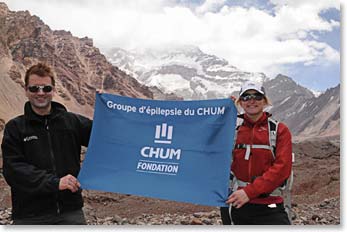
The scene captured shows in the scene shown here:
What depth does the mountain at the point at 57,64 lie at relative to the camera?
813 inches

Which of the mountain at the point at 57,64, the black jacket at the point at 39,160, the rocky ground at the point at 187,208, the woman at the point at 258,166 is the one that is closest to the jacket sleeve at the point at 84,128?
the black jacket at the point at 39,160

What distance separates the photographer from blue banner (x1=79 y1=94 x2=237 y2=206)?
225 centimetres

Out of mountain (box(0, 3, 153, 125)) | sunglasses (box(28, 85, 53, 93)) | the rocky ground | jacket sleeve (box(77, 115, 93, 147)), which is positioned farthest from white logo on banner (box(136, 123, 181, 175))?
mountain (box(0, 3, 153, 125))

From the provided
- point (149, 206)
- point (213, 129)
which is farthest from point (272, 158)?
point (149, 206)

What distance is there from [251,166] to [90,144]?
83 cm

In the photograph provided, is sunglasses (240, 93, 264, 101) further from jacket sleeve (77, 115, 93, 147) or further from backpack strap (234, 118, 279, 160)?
jacket sleeve (77, 115, 93, 147)

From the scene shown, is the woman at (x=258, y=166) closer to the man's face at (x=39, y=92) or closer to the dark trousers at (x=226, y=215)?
the dark trousers at (x=226, y=215)

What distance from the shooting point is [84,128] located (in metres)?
2.11

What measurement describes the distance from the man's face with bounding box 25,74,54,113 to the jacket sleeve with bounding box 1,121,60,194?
13 centimetres

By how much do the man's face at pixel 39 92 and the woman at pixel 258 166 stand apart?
819 mm

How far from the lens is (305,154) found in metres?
12.9

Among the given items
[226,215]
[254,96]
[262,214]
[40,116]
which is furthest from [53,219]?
[254,96]

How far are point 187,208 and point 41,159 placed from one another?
15.0 ft

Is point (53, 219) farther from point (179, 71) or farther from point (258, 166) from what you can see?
point (179, 71)
